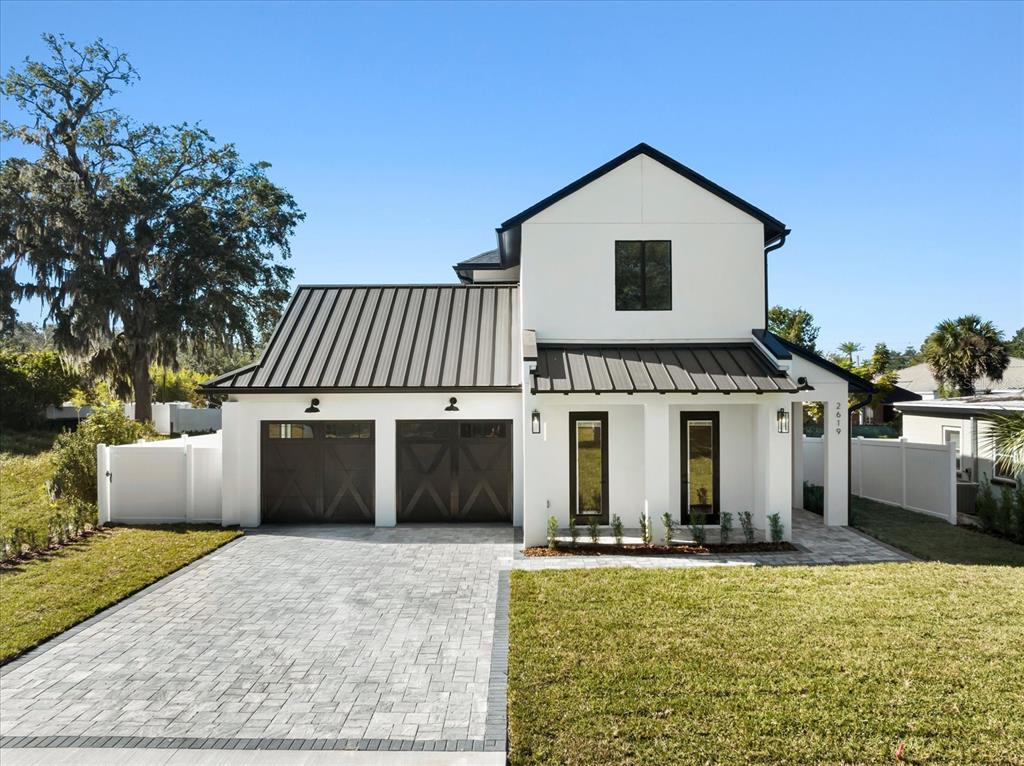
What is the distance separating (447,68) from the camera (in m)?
13.9

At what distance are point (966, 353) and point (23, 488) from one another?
37.2 metres

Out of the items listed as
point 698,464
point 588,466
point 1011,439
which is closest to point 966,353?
point 1011,439

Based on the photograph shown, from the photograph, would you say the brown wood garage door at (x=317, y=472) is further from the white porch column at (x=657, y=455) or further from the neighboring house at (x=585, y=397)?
the white porch column at (x=657, y=455)

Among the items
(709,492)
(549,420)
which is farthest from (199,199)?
(709,492)

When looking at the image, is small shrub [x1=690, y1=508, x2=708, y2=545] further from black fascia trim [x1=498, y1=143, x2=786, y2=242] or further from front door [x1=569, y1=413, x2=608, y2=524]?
black fascia trim [x1=498, y1=143, x2=786, y2=242]

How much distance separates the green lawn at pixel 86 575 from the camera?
7.62m

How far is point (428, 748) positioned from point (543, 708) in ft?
3.59

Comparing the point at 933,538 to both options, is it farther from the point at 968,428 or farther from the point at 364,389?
the point at 364,389

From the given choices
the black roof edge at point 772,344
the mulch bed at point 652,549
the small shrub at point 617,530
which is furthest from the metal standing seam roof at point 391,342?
the black roof edge at point 772,344

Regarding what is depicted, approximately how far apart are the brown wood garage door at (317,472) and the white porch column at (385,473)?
27 centimetres

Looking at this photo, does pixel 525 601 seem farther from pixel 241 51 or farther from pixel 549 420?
pixel 241 51

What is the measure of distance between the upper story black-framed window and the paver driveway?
6125mm

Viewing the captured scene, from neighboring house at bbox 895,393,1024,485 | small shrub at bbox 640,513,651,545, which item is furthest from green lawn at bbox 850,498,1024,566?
small shrub at bbox 640,513,651,545

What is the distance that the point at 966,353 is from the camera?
28141mm
